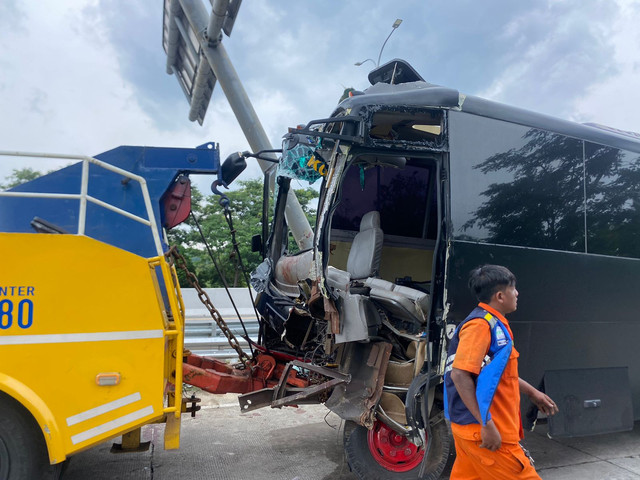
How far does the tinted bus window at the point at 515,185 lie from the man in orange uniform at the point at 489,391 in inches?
48.2

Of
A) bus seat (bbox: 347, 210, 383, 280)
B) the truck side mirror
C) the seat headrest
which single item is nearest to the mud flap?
bus seat (bbox: 347, 210, 383, 280)

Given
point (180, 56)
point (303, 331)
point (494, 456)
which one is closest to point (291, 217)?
point (303, 331)

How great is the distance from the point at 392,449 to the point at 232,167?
2713 millimetres

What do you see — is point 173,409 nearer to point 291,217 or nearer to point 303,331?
point 303,331

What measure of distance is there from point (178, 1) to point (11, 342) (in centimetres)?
890

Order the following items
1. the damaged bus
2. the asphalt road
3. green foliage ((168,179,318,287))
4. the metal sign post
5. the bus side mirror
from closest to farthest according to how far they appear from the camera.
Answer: the damaged bus < the asphalt road < the bus side mirror < the metal sign post < green foliage ((168,179,318,287))

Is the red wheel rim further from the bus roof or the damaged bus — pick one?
the bus roof

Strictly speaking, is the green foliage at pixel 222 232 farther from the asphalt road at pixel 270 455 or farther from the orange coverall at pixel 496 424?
the orange coverall at pixel 496 424

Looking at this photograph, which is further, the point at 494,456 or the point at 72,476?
the point at 72,476

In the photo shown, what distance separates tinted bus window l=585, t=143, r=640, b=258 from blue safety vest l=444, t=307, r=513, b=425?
2.23 m

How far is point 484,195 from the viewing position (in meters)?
3.76

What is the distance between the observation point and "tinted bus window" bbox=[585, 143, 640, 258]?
4.20m

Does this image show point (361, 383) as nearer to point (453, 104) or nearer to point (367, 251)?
point (367, 251)

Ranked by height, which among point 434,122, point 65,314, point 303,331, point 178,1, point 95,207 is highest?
point 178,1
